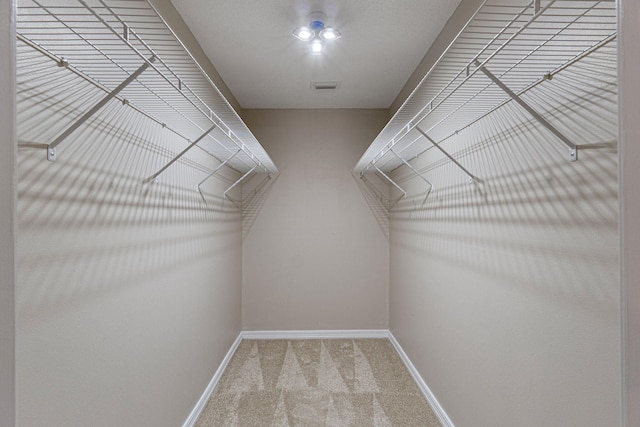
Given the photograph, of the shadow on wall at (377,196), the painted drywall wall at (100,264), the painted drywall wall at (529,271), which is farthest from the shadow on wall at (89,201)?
the shadow on wall at (377,196)

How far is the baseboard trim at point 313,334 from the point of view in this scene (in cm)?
353

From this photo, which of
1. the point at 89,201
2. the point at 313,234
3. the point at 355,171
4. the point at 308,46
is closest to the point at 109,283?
the point at 89,201

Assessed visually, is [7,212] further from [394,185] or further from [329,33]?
[394,185]

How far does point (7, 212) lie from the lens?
0.35 meters

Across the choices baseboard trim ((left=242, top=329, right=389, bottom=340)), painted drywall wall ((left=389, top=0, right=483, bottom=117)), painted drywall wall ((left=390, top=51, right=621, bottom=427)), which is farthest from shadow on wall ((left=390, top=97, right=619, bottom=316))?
baseboard trim ((left=242, top=329, right=389, bottom=340))

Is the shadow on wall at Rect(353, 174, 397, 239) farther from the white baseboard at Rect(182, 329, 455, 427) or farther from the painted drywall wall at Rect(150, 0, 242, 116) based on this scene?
the painted drywall wall at Rect(150, 0, 242, 116)

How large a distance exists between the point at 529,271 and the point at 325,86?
7.30 ft

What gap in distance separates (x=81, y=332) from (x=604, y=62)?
1.69 metres

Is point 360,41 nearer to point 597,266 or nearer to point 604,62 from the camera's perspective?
point 604,62

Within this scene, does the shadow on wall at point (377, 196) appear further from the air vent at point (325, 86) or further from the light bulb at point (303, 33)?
the light bulb at point (303, 33)

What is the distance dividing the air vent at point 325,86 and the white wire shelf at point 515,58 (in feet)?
3.97

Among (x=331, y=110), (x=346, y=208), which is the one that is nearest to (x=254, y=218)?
(x=346, y=208)

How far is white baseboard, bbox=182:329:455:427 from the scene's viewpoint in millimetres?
2104

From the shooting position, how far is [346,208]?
3.59m
